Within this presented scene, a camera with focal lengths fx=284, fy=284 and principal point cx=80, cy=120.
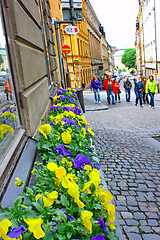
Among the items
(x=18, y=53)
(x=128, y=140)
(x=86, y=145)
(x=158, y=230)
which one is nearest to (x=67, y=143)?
(x=86, y=145)

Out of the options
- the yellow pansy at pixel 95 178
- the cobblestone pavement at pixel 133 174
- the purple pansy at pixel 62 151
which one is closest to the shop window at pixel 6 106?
the purple pansy at pixel 62 151

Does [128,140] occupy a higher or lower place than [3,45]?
lower

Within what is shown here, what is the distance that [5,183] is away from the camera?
179cm

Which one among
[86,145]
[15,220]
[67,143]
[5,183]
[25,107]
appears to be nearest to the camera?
[15,220]

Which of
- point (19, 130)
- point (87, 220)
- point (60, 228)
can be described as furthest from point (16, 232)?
point (19, 130)

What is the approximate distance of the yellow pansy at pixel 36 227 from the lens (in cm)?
116

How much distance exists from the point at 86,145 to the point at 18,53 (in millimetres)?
1066

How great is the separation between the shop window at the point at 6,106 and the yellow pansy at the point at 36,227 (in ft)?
2.69

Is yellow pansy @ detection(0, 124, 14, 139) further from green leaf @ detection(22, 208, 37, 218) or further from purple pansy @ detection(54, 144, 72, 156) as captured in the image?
green leaf @ detection(22, 208, 37, 218)

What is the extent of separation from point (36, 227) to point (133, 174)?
3788 mm

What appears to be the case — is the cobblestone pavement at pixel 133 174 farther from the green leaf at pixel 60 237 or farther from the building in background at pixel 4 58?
the building in background at pixel 4 58

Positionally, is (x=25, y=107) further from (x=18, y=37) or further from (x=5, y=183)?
(x=5, y=183)

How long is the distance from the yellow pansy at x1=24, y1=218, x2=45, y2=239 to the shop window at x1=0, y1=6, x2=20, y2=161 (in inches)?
32.3

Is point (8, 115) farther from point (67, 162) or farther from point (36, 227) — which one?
point (36, 227)
